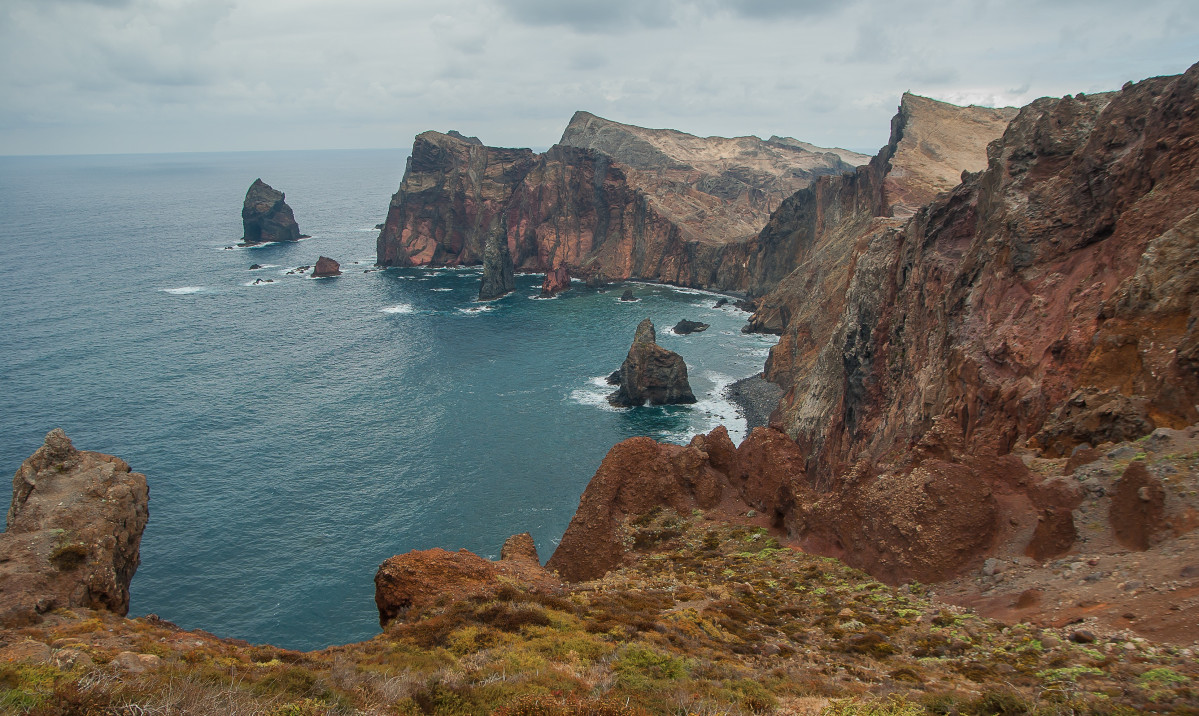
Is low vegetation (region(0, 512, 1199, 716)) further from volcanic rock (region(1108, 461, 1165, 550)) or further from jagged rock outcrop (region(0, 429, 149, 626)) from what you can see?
volcanic rock (region(1108, 461, 1165, 550))

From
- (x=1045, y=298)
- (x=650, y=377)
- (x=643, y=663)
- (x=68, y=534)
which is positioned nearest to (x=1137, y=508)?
(x=643, y=663)

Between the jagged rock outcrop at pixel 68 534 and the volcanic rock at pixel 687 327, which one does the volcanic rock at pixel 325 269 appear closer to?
the volcanic rock at pixel 687 327

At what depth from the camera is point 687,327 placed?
12119 cm

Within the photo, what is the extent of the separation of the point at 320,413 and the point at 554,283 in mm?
78902

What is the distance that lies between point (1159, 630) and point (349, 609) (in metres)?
46.7

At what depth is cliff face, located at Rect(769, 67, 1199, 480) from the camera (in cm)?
2391

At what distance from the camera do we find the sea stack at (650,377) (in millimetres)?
86312

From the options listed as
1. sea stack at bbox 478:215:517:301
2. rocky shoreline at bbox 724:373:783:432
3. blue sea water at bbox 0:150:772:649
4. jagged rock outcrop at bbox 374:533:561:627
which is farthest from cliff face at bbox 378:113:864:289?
jagged rock outcrop at bbox 374:533:561:627

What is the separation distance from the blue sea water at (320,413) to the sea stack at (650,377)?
2374mm

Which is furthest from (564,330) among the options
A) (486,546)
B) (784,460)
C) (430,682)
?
(430,682)

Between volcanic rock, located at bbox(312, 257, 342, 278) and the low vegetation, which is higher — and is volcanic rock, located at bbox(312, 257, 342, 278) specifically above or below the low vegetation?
above

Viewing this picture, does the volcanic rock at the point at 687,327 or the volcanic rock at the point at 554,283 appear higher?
the volcanic rock at the point at 554,283

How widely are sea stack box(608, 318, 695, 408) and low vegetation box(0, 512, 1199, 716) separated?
6136 cm

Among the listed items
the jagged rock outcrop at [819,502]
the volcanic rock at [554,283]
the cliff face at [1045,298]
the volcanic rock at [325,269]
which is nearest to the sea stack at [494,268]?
the volcanic rock at [554,283]
